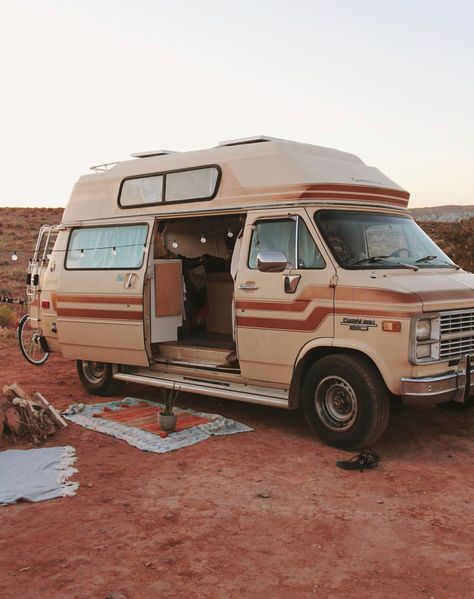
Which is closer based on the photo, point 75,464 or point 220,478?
point 220,478

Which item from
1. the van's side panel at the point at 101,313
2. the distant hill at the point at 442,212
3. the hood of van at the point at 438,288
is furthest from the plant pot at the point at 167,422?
the distant hill at the point at 442,212

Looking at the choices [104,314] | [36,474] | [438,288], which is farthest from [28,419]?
[438,288]

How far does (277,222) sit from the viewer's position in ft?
23.7

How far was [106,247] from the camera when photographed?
29.4 feet

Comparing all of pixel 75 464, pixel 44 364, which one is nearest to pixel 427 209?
pixel 44 364

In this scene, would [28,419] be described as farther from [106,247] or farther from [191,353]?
[106,247]

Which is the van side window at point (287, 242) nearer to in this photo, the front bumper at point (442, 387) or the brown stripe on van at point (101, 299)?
the front bumper at point (442, 387)

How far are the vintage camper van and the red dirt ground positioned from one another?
646mm

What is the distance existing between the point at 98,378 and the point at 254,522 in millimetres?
4900

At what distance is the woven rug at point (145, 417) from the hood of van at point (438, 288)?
8.91 ft

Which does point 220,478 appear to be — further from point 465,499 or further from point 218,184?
point 218,184

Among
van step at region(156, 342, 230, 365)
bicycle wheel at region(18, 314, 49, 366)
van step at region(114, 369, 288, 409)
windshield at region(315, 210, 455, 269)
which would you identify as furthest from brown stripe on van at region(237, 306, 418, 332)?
bicycle wheel at region(18, 314, 49, 366)

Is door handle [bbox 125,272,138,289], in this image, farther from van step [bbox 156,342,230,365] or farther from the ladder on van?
the ladder on van

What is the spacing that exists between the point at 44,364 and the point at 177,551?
800 cm
